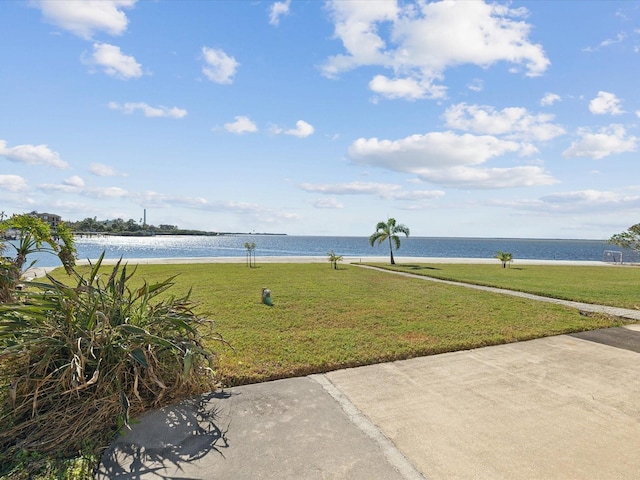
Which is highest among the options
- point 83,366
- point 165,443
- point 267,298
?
point 83,366

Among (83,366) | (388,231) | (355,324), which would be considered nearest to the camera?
(83,366)

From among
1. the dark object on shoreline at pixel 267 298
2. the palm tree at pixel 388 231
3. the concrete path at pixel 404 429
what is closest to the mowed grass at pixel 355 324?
the dark object on shoreline at pixel 267 298

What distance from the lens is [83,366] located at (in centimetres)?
313

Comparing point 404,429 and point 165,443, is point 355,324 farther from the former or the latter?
point 165,443

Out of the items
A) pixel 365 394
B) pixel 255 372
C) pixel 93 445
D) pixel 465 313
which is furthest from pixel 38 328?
pixel 465 313

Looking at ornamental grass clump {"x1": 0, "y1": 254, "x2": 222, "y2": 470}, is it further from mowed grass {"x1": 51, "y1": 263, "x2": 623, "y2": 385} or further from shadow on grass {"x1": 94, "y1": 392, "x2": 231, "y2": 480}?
mowed grass {"x1": 51, "y1": 263, "x2": 623, "y2": 385}

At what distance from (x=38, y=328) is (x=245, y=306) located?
239 inches

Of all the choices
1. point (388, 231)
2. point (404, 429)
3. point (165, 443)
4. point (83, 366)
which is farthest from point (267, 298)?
point (388, 231)

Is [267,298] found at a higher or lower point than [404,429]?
higher

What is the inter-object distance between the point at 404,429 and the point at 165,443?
6.98 feet

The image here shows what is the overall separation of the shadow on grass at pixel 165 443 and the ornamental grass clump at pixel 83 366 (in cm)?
18

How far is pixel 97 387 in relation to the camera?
3.21 m

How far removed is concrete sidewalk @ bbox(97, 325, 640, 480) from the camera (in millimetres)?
2688

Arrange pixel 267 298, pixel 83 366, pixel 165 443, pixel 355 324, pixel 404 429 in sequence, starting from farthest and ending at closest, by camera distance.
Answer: pixel 267 298
pixel 355 324
pixel 404 429
pixel 83 366
pixel 165 443
